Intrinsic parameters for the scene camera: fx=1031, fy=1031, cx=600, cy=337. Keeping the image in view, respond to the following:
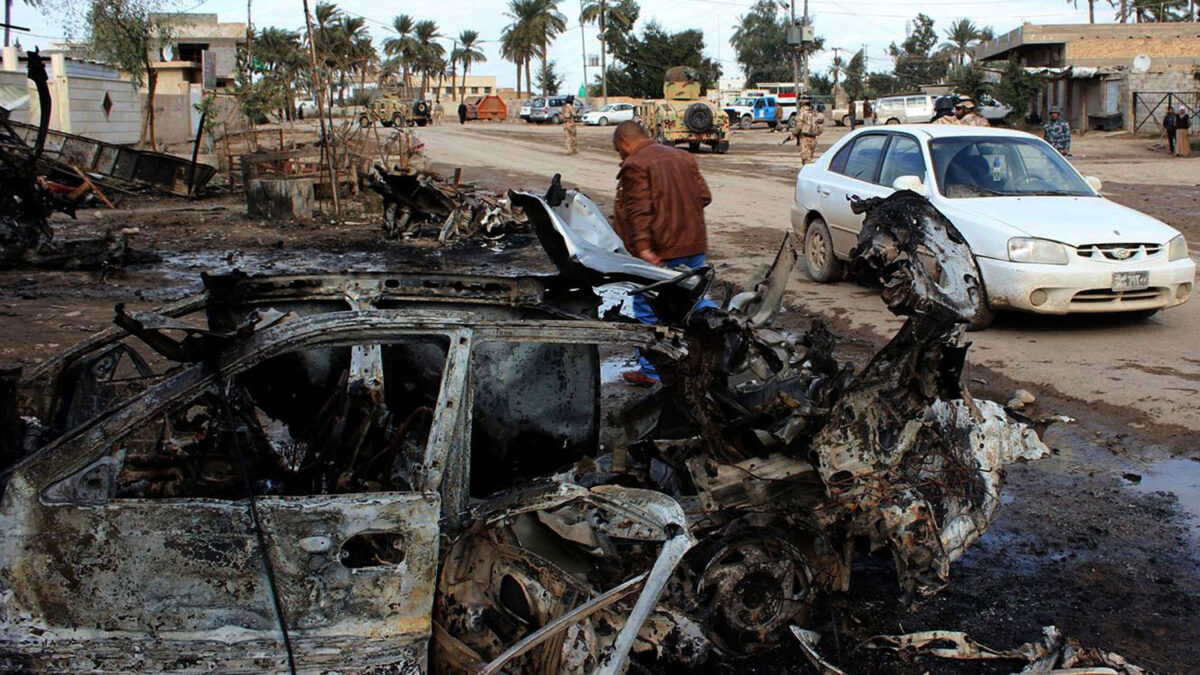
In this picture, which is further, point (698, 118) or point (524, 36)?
point (524, 36)

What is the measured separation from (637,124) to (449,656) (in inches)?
201

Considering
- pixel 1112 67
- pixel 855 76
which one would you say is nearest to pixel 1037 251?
pixel 1112 67

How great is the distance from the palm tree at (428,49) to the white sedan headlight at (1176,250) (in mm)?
84891

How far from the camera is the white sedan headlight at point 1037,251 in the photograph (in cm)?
810

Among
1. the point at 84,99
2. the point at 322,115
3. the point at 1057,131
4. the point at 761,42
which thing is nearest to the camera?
the point at 322,115

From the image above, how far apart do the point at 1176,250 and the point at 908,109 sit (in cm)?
3448

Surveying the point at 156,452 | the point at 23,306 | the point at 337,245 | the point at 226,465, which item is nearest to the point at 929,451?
the point at 226,465

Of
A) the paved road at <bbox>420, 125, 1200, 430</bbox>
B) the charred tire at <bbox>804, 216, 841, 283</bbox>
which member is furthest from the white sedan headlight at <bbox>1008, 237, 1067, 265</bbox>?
the charred tire at <bbox>804, 216, 841, 283</bbox>

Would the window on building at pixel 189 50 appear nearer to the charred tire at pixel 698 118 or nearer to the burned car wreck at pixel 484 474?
the charred tire at pixel 698 118

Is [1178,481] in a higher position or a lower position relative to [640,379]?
lower

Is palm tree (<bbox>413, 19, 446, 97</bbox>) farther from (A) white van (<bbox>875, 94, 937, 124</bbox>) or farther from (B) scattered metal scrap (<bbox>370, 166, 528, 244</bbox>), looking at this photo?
(B) scattered metal scrap (<bbox>370, 166, 528, 244</bbox>)

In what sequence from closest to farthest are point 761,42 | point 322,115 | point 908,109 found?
point 322,115 → point 908,109 → point 761,42

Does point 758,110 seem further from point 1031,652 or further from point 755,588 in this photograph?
point 1031,652

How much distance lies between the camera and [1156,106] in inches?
1341
